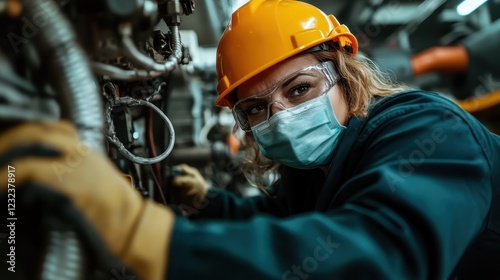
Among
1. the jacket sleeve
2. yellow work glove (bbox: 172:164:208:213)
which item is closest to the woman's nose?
the jacket sleeve

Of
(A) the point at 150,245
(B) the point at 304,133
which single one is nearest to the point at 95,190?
(A) the point at 150,245

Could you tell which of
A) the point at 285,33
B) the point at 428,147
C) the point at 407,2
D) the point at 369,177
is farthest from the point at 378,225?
the point at 407,2

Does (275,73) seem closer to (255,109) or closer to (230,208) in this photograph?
(255,109)

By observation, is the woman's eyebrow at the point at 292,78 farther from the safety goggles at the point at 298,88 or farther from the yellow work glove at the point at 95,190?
the yellow work glove at the point at 95,190

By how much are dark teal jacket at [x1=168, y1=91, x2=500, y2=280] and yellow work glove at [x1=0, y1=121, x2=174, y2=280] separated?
4 centimetres

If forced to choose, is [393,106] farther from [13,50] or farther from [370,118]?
[13,50]

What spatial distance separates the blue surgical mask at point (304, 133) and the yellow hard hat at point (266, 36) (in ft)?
0.49

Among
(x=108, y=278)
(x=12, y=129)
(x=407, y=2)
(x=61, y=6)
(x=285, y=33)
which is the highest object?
Result: (x=61, y=6)

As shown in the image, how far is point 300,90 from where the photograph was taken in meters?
1.16

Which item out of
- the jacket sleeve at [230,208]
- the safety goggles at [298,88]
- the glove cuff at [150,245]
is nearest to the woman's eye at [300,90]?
the safety goggles at [298,88]

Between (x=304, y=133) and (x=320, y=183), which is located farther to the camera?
(x=320, y=183)

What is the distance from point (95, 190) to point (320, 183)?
37.2 inches

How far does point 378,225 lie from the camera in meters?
0.68

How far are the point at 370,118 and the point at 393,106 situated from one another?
7cm
